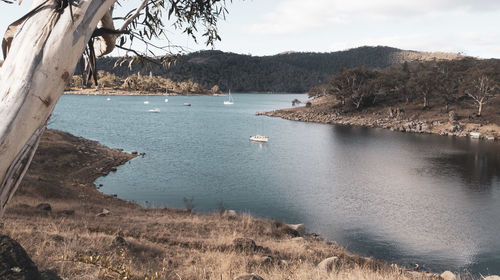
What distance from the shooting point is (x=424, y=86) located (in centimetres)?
6712

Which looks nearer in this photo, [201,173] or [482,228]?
[482,228]

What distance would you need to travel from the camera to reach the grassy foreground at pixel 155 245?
6500mm

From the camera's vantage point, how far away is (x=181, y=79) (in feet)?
636

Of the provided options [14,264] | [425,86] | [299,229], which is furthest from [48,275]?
[425,86]

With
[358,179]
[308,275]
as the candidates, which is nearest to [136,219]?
[308,275]

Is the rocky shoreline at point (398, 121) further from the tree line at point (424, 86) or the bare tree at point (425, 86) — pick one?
the bare tree at point (425, 86)

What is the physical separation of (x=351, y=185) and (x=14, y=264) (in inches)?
1061

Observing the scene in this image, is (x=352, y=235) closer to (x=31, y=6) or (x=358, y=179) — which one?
(x=358, y=179)

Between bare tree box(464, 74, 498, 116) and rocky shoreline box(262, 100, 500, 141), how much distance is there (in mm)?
4558

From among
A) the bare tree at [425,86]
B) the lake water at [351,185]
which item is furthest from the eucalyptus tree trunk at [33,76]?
the bare tree at [425,86]

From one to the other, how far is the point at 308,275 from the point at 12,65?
17.6 ft

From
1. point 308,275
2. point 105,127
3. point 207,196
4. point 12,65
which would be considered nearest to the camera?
point 12,65

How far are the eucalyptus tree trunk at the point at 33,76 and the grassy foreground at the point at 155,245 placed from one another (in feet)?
7.21

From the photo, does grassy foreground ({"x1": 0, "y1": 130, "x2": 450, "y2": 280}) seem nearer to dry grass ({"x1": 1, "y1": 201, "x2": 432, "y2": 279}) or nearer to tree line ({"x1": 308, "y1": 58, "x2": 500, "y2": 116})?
dry grass ({"x1": 1, "y1": 201, "x2": 432, "y2": 279})
